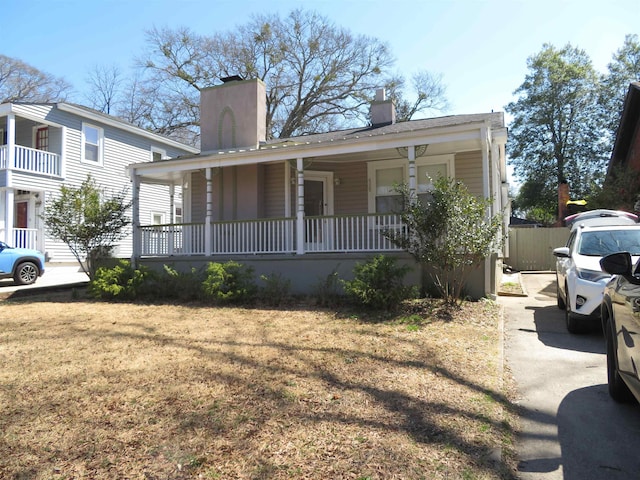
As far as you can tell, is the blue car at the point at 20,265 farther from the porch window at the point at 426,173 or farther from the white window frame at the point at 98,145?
the porch window at the point at 426,173

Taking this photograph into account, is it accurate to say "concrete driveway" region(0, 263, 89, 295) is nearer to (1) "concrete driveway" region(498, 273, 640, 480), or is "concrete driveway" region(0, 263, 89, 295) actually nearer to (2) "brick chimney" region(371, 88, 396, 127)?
(2) "brick chimney" region(371, 88, 396, 127)

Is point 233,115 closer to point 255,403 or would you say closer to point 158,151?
point 158,151

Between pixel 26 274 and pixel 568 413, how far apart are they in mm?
13564

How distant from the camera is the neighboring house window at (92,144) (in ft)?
58.3

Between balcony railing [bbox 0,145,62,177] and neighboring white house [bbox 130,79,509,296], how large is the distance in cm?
538

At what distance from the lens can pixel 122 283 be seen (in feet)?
32.0

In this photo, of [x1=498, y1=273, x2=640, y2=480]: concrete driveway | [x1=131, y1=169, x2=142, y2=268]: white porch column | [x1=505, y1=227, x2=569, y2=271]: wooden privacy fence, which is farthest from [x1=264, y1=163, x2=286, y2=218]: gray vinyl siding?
[x1=505, y1=227, x2=569, y2=271]: wooden privacy fence

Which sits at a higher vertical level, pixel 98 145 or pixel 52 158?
pixel 98 145

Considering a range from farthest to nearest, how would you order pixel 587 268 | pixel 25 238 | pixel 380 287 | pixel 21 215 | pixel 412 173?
1. pixel 21 215
2. pixel 25 238
3. pixel 412 173
4. pixel 380 287
5. pixel 587 268

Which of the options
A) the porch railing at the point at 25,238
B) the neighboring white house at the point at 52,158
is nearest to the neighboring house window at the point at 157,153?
the neighboring white house at the point at 52,158

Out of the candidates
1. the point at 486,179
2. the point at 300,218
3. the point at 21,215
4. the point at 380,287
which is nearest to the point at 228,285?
the point at 300,218

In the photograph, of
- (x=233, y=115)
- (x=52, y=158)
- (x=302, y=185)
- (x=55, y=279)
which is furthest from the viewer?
(x=52, y=158)

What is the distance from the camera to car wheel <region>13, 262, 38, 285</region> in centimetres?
1212

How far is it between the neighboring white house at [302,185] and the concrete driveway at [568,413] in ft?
10.4
